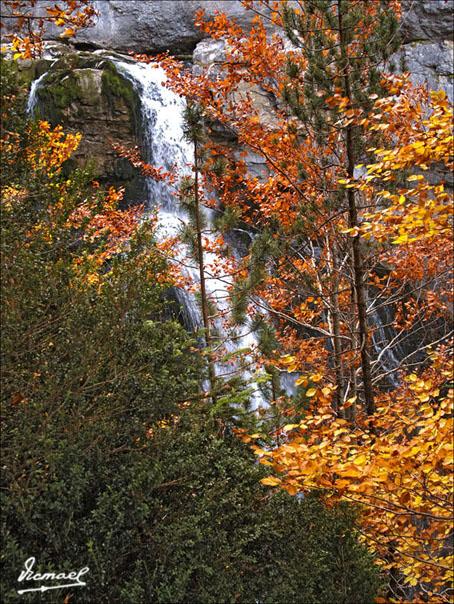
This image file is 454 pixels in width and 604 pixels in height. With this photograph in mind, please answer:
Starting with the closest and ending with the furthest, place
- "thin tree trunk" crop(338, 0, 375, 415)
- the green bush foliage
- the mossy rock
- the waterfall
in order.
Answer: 1. the green bush foliage
2. "thin tree trunk" crop(338, 0, 375, 415)
3. the waterfall
4. the mossy rock

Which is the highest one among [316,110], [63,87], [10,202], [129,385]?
[63,87]

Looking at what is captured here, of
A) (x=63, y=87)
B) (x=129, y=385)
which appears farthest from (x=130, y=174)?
(x=129, y=385)

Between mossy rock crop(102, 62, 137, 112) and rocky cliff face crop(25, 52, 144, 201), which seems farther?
mossy rock crop(102, 62, 137, 112)

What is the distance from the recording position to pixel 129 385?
3125mm

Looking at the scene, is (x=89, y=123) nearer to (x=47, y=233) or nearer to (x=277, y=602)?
(x=47, y=233)

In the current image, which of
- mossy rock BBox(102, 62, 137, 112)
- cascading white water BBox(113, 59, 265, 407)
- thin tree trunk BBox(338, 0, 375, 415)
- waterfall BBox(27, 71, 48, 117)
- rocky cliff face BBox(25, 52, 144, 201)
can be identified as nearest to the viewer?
thin tree trunk BBox(338, 0, 375, 415)

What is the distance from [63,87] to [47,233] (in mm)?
12341

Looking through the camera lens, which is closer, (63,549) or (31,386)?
(63,549)
